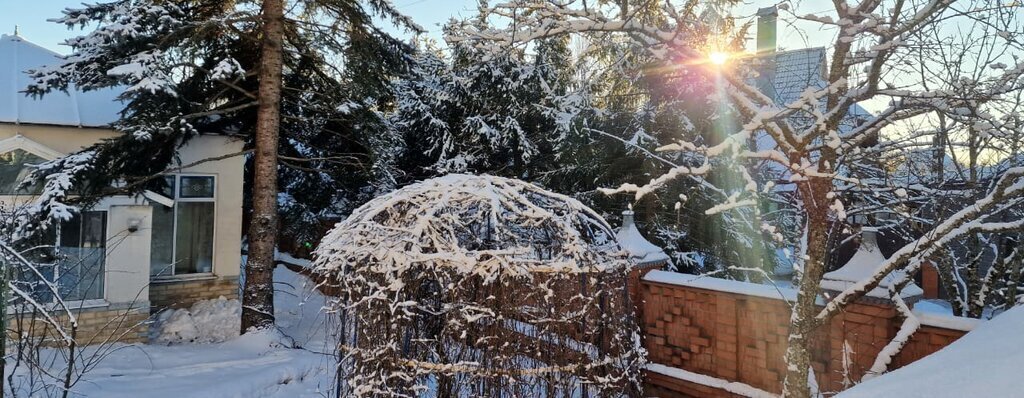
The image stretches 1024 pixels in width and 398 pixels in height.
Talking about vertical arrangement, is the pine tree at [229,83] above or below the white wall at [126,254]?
above

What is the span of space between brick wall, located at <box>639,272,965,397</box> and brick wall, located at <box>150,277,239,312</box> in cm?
703

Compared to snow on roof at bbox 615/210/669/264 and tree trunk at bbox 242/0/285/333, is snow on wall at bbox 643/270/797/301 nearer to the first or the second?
snow on roof at bbox 615/210/669/264

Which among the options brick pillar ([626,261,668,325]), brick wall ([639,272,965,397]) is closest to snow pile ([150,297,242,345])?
brick pillar ([626,261,668,325])

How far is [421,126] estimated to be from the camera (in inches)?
481

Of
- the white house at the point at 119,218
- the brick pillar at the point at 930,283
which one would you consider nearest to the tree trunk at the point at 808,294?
the white house at the point at 119,218

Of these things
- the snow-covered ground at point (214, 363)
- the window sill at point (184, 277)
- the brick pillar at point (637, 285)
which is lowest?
the snow-covered ground at point (214, 363)

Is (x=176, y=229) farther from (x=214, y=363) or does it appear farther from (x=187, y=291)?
(x=214, y=363)

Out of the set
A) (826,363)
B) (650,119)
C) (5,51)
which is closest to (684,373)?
(826,363)

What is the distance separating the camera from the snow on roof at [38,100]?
7898 millimetres

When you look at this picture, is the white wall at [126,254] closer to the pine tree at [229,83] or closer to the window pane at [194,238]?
the pine tree at [229,83]

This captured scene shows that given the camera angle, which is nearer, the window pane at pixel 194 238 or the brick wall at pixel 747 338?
the brick wall at pixel 747 338

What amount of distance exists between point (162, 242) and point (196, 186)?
1003 millimetres

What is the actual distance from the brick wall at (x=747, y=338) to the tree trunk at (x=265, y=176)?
5.19 metres

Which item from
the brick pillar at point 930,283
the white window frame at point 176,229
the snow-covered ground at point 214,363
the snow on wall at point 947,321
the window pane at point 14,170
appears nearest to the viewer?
the snow on wall at point 947,321
